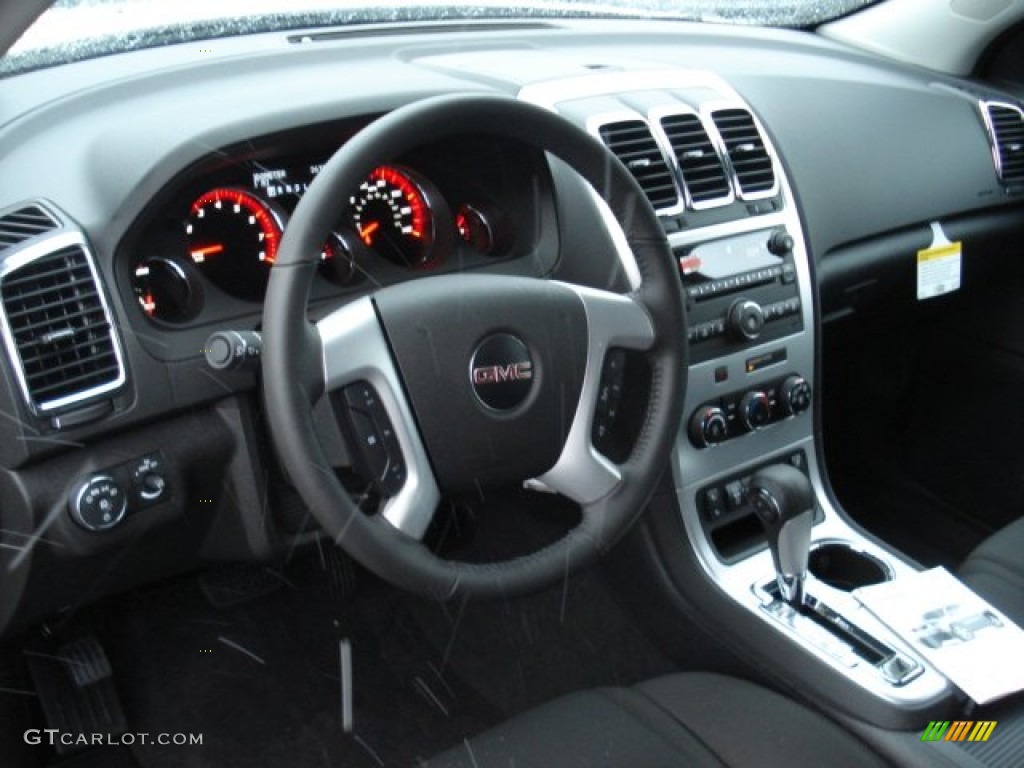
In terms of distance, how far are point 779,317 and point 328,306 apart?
35.1 inches

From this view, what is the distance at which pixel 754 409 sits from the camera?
6.97 ft

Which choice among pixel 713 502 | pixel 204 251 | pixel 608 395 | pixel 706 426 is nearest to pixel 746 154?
pixel 706 426

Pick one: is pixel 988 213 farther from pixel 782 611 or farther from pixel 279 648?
pixel 279 648

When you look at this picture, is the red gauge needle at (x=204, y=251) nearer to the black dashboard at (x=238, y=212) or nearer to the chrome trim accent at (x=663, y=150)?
the black dashboard at (x=238, y=212)

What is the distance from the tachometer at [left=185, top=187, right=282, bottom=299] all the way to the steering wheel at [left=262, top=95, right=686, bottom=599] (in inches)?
13.0

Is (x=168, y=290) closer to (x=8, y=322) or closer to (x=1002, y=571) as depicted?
(x=8, y=322)

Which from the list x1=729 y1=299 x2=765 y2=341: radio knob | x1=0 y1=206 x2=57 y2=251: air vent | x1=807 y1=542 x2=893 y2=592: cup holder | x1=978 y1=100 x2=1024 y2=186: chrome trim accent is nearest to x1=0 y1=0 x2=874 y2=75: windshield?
x1=0 y1=206 x2=57 y2=251: air vent

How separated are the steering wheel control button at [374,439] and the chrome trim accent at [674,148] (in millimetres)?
Result: 870

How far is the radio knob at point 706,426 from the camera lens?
205 cm

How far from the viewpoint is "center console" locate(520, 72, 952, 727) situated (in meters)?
1.94

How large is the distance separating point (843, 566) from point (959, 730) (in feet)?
1.74

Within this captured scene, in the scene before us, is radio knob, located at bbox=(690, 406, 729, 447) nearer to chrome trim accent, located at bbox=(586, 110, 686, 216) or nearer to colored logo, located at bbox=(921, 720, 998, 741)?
chrome trim accent, located at bbox=(586, 110, 686, 216)

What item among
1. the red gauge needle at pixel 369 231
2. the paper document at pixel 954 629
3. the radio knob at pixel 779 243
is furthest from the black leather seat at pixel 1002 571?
the red gauge needle at pixel 369 231

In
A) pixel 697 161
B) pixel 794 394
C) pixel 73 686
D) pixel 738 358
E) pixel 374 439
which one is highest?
pixel 697 161
